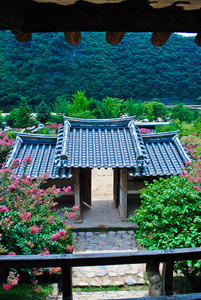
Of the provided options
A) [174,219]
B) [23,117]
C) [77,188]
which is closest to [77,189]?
[77,188]

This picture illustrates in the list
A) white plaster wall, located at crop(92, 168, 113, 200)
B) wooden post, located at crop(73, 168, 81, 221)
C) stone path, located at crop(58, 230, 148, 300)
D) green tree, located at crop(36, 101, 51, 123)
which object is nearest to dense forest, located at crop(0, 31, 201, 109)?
green tree, located at crop(36, 101, 51, 123)

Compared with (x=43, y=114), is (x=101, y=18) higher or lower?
lower

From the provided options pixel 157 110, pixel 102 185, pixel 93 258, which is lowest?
pixel 102 185

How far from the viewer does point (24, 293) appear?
11.7ft

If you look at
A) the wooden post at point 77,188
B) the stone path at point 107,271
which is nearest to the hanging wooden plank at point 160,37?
the stone path at point 107,271

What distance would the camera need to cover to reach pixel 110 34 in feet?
6.27

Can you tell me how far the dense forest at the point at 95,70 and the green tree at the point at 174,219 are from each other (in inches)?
1767

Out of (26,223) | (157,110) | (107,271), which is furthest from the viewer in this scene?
(157,110)

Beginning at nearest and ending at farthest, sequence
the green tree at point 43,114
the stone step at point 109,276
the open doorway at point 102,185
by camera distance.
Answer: the stone step at point 109,276 < the open doorway at point 102,185 < the green tree at point 43,114

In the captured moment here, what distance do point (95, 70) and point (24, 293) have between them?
52747 mm

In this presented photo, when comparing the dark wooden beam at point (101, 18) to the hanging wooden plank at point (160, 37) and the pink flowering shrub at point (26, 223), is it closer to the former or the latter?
the hanging wooden plank at point (160, 37)

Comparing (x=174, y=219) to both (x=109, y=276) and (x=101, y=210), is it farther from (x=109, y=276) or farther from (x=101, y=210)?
(x=101, y=210)

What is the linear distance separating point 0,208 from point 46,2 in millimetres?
3193

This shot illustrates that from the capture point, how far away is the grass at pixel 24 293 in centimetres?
322
